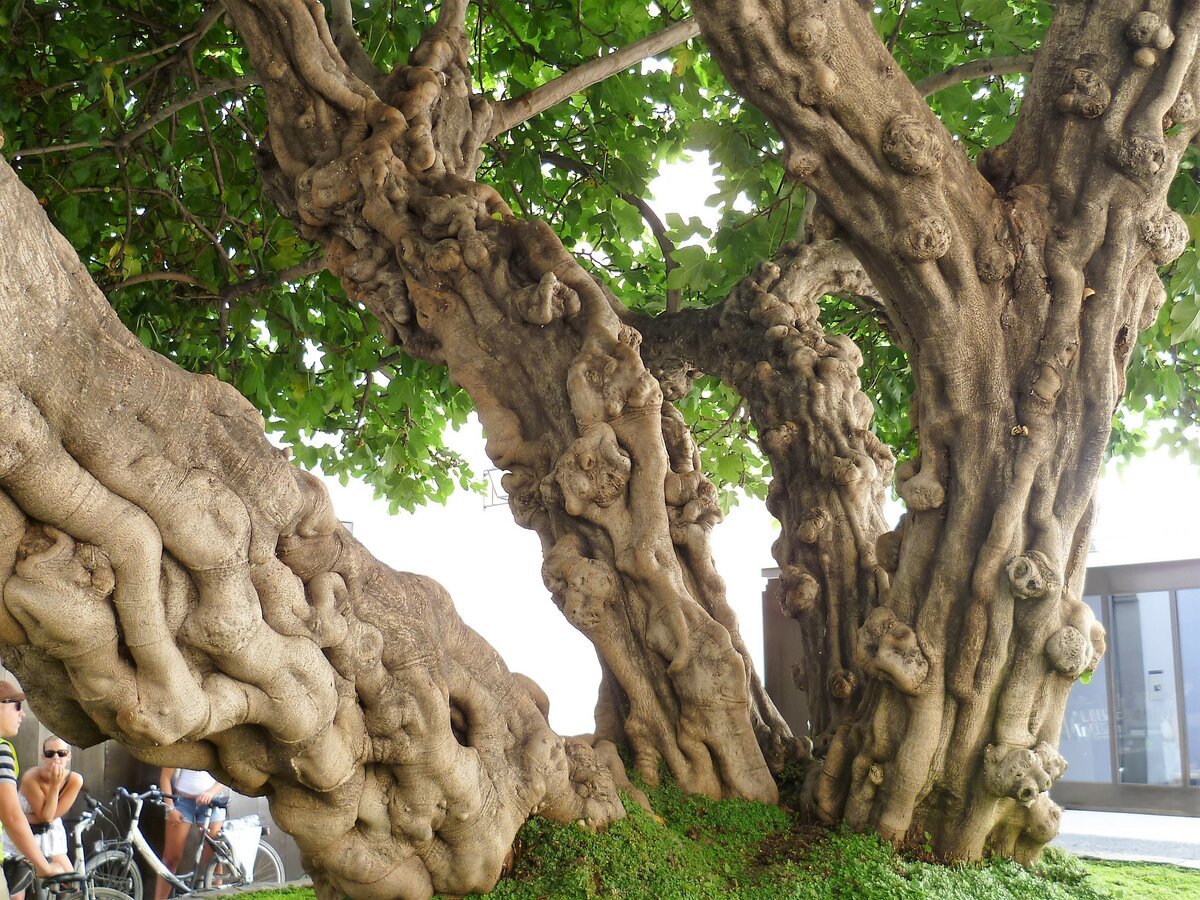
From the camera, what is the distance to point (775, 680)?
882 cm

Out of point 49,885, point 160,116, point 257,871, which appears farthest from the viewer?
point 257,871

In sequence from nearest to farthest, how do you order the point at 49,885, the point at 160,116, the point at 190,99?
the point at 190,99 < the point at 160,116 < the point at 49,885

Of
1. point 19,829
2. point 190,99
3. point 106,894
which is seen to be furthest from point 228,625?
point 106,894

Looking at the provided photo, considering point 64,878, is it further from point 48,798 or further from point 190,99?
point 190,99

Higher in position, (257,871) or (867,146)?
(867,146)

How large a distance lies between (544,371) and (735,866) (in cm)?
160

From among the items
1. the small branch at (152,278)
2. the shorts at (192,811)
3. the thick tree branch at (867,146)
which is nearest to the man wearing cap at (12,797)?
the small branch at (152,278)

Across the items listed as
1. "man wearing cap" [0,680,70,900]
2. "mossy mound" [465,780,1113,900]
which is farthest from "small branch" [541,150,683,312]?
"man wearing cap" [0,680,70,900]

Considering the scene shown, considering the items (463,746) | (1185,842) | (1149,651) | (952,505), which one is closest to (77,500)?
(463,746)

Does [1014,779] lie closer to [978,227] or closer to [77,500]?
[978,227]

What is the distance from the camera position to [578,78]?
4.13 meters

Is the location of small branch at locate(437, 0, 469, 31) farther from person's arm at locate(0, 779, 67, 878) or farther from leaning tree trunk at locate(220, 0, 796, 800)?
person's arm at locate(0, 779, 67, 878)

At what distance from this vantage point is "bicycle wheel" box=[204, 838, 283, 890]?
28.0 feet

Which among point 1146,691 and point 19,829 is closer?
point 19,829
